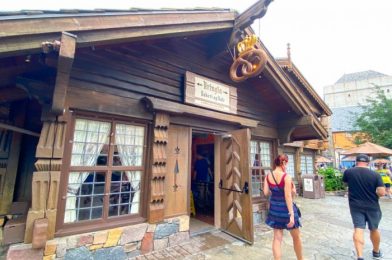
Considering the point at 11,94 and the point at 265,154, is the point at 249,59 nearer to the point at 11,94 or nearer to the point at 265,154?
the point at 265,154

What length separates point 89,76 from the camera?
342cm

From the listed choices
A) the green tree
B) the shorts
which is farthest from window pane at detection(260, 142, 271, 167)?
the green tree

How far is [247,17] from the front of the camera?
414cm

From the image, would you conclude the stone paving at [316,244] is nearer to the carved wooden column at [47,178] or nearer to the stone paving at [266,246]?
the stone paving at [266,246]

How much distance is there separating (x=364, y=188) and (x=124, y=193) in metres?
3.88

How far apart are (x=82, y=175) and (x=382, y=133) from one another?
19.0m

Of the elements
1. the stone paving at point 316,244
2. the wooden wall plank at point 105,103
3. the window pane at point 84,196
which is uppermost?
the wooden wall plank at point 105,103

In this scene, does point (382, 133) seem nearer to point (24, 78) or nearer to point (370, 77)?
point (24, 78)

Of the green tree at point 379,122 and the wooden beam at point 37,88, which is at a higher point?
the green tree at point 379,122

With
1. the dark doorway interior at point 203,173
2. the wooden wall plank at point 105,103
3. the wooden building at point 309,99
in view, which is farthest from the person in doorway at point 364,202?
the wooden building at point 309,99

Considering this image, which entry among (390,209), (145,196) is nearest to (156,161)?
(145,196)

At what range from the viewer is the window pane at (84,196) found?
319cm

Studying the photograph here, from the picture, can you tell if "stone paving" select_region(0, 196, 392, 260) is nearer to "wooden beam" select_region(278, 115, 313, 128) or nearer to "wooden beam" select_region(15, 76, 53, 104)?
"wooden beam" select_region(15, 76, 53, 104)

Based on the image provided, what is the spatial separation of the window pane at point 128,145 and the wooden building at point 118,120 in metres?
Result: 0.02
